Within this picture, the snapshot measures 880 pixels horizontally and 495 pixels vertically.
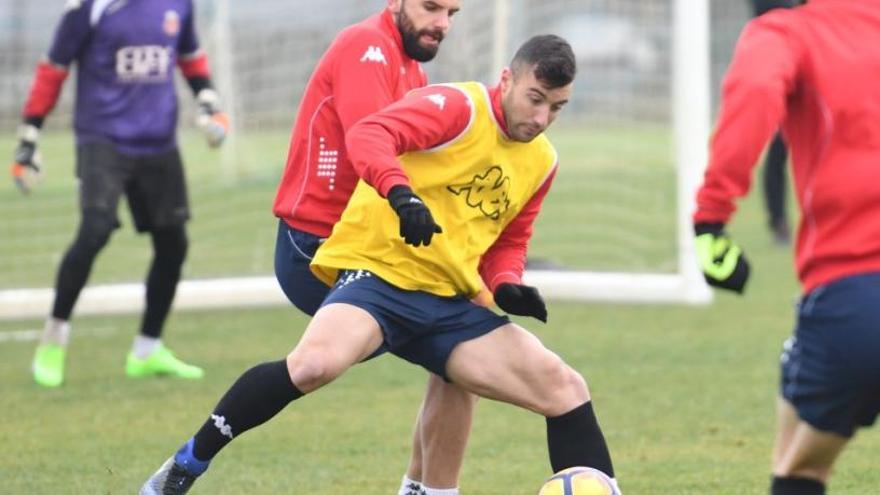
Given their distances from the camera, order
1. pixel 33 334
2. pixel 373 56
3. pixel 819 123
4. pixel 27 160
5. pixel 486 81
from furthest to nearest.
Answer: pixel 486 81 < pixel 33 334 < pixel 27 160 < pixel 373 56 < pixel 819 123

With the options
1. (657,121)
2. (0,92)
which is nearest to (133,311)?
(0,92)

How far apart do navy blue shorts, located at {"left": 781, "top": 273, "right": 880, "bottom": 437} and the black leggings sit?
5651 mm

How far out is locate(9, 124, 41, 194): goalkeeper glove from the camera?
938 cm

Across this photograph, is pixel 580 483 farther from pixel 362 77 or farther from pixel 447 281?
pixel 362 77

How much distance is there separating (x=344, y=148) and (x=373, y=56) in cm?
35

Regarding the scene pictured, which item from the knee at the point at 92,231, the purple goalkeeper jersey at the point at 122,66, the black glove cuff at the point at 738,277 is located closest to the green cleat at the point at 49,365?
the knee at the point at 92,231

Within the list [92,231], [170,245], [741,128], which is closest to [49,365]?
[92,231]

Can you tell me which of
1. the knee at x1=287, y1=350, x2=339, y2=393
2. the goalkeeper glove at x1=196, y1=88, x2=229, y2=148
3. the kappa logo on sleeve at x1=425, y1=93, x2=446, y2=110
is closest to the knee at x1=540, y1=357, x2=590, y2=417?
the knee at x1=287, y1=350, x2=339, y2=393

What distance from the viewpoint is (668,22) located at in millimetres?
14172

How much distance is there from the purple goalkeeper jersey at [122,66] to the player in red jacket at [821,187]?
5.55 meters

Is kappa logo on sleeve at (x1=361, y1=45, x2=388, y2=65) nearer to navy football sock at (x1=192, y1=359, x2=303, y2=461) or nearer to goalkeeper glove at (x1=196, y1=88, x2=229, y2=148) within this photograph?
navy football sock at (x1=192, y1=359, x2=303, y2=461)

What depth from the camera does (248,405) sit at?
5551 mm

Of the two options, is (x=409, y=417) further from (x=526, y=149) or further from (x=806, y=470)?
(x=806, y=470)

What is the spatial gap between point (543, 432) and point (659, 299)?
15.4 feet
